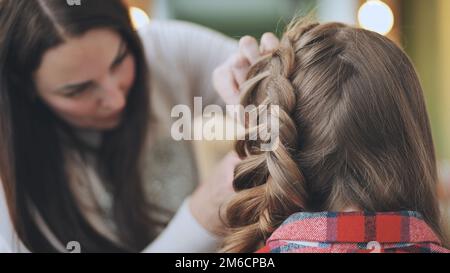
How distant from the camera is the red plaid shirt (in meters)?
1.46

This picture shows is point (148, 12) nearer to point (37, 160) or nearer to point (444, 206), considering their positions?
point (37, 160)

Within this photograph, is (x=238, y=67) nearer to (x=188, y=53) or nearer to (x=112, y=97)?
(x=188, y=53)

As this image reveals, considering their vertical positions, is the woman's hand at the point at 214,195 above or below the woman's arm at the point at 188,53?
below

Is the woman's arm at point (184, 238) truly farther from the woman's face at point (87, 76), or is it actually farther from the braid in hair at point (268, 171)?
the woman's face at point (87, 76)

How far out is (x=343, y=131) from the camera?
147 centimetres

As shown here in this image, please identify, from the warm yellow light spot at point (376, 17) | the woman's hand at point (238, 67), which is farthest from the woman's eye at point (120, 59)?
the warm yellow light spot at point (376, 17)

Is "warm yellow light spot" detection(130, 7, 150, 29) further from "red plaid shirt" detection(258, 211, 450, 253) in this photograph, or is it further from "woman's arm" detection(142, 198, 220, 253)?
"red plaid shirt" detection(258, 211, 450, 253)

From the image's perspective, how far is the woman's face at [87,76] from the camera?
1.65m

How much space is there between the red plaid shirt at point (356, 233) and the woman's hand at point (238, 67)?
0.33 metres

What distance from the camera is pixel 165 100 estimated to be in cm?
171

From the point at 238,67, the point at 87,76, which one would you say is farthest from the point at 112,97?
the point at 238,67
